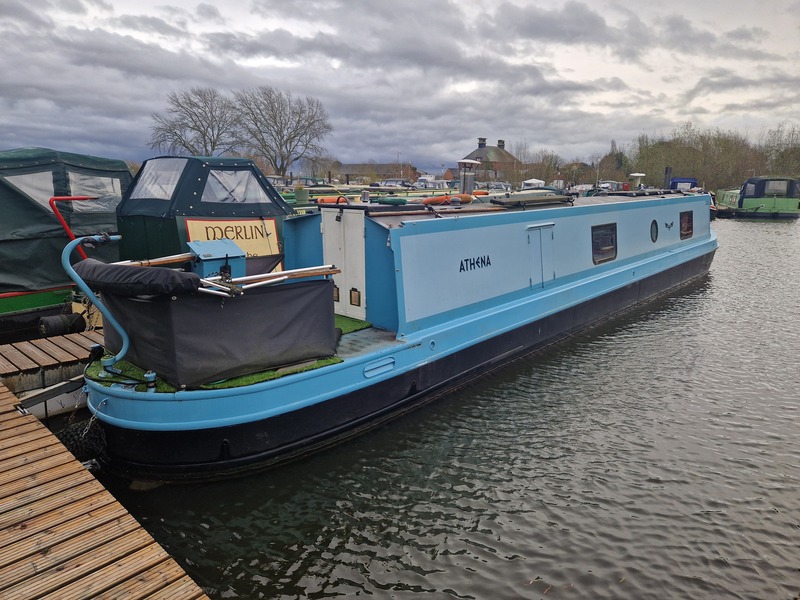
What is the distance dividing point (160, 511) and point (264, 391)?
127cm

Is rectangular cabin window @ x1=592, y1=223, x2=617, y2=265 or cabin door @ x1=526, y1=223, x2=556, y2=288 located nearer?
cabin door @ x1=526, y1=223, x2=556, y2=288

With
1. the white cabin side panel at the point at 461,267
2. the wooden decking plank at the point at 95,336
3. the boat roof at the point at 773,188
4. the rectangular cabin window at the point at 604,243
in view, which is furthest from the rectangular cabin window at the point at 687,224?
the boat roof at the point at 773,188

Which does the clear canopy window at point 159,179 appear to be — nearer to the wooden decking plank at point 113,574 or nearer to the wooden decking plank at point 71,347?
the wooden decking plank at point 71,347

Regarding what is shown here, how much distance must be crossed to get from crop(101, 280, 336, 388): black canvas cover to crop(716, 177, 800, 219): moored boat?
35.0 metres

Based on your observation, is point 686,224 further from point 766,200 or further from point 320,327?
point 766,200

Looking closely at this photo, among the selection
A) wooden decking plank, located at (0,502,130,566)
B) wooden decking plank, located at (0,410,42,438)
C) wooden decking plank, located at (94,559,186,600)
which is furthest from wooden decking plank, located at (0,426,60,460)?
wooden decking plank, located at (94,559,186,600)

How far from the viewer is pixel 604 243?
972 centimetres

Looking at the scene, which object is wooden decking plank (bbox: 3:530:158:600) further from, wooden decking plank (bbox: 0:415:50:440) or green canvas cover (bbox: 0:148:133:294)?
green canvas cover (bbox: 0:148:133:294)

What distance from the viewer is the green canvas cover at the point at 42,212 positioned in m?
7.82

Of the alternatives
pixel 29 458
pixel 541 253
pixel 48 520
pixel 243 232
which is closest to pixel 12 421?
pixel 29 458

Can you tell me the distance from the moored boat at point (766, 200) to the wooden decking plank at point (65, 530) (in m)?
37.0

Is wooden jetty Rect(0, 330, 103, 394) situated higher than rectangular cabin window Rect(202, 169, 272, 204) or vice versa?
rectangular cabin window Rect(202, 169, 272, 204)

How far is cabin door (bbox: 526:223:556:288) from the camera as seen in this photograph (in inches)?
310

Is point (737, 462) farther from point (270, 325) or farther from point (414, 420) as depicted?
point (270, 325)
